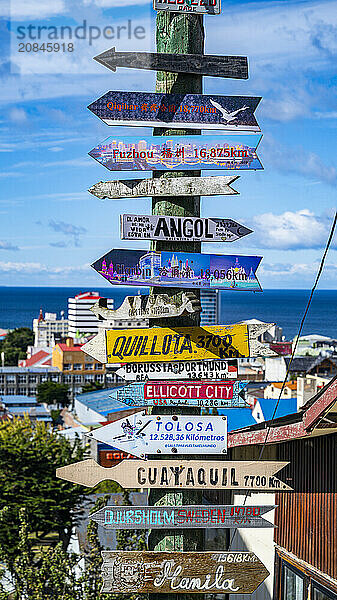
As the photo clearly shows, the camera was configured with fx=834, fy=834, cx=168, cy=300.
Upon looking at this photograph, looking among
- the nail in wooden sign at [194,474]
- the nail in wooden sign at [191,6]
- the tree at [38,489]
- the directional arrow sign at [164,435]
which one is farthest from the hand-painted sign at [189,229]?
the tree at [38,489]

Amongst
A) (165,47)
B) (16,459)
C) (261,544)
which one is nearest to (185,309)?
(165,47)

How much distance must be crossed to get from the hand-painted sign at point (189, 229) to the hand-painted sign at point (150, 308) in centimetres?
38

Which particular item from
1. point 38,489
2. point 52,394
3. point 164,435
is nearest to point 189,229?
point 164,435

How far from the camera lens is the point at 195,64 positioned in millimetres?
5230

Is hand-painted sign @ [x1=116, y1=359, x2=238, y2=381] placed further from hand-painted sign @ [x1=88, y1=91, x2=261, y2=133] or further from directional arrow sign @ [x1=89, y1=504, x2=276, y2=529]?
hand-painted sign @ [x1=88, y1=91, x2=261, y2=133]

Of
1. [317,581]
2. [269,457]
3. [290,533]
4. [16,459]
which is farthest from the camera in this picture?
[16,459]

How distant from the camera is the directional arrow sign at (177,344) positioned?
521 centimetres

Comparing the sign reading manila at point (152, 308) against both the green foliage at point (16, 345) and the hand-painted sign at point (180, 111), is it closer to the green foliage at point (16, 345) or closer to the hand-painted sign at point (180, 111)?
the hand-painted sign at point (180, 111)

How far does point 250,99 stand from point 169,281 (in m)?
1.25

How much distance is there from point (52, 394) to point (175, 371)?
75872 millimetres

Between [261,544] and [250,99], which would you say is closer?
[250,99]

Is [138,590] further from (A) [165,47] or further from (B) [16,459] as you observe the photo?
(B) [16,459]

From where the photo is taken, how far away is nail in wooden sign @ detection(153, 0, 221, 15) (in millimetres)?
5133

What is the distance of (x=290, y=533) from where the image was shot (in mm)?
7410
